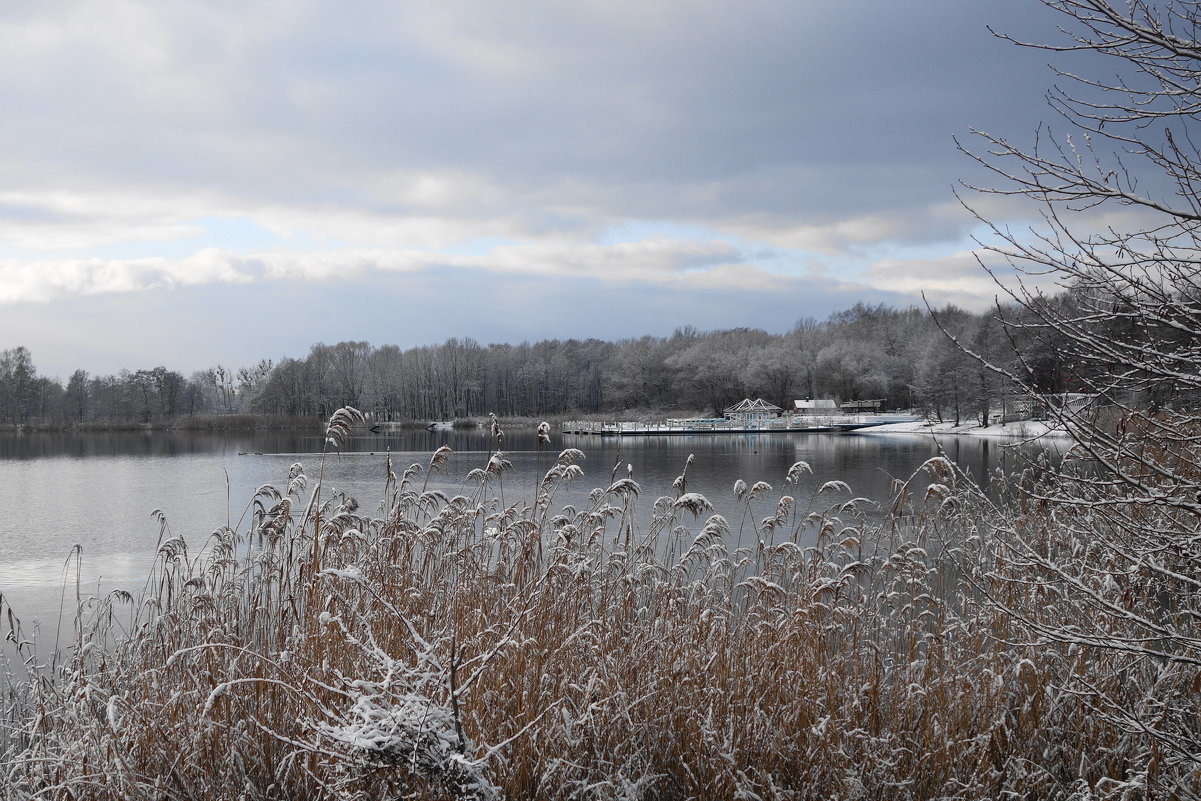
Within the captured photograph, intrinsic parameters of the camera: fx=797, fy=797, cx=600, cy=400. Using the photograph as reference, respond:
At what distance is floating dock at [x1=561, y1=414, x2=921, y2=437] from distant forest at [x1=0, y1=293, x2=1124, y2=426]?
36.2ft

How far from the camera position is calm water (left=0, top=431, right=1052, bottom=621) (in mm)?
14234

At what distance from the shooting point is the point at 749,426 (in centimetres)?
8444

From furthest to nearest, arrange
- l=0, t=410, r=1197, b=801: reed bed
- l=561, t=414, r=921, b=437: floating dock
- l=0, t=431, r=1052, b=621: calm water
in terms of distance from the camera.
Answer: l=561, t=414, r=921, b=437: floating dock, l=0, t=431, r=1052, b=621: calm water, l=0, t=410, r=1197, b=801: reed bed

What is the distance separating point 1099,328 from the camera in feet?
14.8

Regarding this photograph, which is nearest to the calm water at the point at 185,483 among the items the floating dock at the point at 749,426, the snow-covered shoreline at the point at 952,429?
the snow-covered shoreline at the point at 952,429

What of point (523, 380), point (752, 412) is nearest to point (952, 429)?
point (752, 412)

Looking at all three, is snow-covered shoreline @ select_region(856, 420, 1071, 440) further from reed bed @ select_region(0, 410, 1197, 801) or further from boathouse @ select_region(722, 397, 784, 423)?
reed bed @ select_region(0, 410, 1197, 801)

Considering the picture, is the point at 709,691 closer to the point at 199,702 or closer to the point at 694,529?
the point at 199,702

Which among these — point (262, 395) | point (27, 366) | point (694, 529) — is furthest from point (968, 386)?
point (27, 366)

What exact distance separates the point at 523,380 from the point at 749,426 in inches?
1685

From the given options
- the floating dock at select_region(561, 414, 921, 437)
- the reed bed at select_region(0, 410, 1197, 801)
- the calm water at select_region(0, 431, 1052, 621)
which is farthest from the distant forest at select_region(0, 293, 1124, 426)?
the reed bed at select_region(0, 410, 1197, 801)

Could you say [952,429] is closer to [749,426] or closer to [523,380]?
[749,426]

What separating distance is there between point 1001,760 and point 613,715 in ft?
7.15

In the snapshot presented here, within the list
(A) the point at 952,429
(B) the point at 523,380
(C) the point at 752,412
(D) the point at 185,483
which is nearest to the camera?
(D) the point at 185,483
